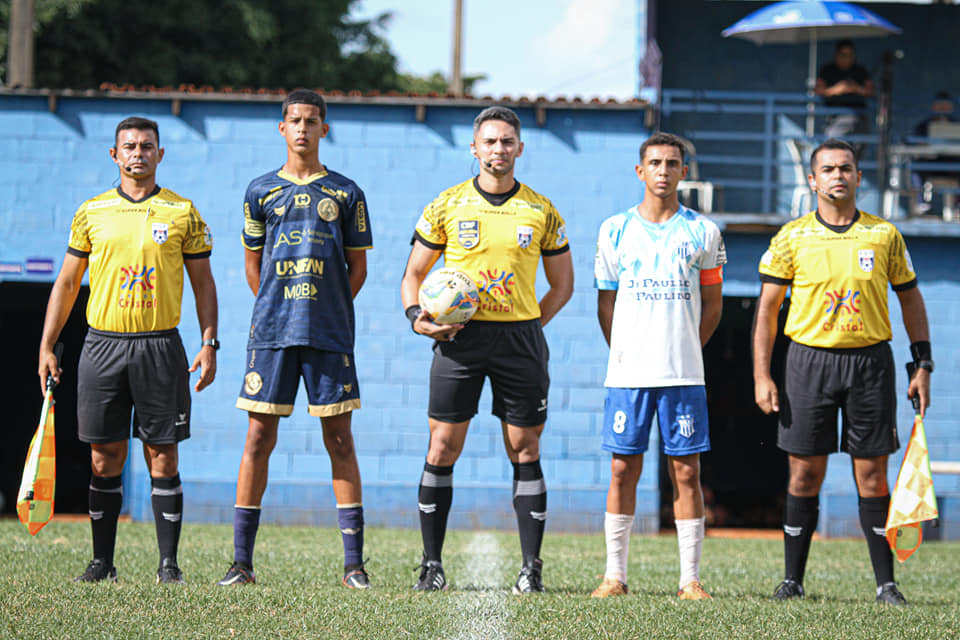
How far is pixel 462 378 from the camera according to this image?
17.7 feet

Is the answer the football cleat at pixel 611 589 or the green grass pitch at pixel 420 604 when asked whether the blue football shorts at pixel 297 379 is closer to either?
the green grass pitch at pixel 420 604

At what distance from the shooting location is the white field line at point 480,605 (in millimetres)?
4316

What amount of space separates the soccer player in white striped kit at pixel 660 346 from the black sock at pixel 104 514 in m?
2.44

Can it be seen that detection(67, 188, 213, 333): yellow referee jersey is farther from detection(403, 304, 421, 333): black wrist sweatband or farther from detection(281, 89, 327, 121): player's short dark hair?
detection(403, 304, 421, 333): black wrist sweatband

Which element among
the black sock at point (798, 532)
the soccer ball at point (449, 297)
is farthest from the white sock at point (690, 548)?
the soccer ball at point (449, 297)

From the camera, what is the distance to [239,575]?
536 centimetres

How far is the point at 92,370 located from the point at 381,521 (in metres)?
5.65

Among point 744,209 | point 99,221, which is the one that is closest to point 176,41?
point 744,209

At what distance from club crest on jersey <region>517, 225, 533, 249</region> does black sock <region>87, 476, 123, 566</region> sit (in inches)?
92.5

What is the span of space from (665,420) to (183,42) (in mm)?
19529

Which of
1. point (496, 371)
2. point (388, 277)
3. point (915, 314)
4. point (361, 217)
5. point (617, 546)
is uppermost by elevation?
point (361, 217)

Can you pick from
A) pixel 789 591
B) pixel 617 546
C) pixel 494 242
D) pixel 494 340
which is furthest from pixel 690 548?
pixel 494 242

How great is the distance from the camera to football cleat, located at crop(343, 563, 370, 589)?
17.7 feet

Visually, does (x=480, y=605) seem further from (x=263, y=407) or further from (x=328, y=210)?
(x=328, y=210)
